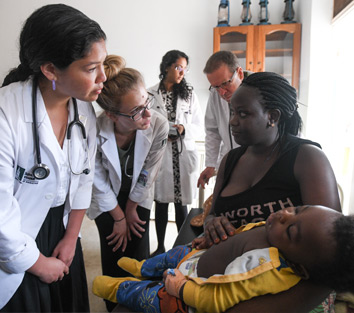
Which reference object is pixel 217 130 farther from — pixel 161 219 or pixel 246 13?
pixel 246 13

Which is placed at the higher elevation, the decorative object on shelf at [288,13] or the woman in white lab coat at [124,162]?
the decorative object on shelf at [288,13]

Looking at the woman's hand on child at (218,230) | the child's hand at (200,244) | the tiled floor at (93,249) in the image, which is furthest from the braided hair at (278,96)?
the tiled floor at (93,249)

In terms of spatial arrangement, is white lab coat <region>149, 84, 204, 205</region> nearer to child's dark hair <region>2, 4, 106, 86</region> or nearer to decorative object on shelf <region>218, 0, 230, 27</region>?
decorative object on shelf <region>218, 0, 230, 27</region>

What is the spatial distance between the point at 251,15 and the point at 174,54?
1.44 m

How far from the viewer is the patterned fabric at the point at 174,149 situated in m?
2.66

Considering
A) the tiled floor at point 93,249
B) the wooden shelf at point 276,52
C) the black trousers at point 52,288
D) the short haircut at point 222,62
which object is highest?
the wooden shelf at point 276,52

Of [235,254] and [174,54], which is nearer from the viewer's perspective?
[235,254]

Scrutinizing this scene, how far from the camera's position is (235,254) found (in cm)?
96

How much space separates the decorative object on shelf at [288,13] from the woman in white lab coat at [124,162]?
243 cm

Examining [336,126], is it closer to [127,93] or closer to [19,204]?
[127,93]

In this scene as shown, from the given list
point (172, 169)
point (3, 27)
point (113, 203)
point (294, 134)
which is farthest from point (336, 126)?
point (3, 27)

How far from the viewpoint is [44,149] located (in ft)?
3.20

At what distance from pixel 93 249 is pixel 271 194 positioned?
7.36ft

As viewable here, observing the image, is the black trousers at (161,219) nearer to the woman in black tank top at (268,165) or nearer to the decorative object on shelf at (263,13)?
the woman in black tank top at (268,165)
